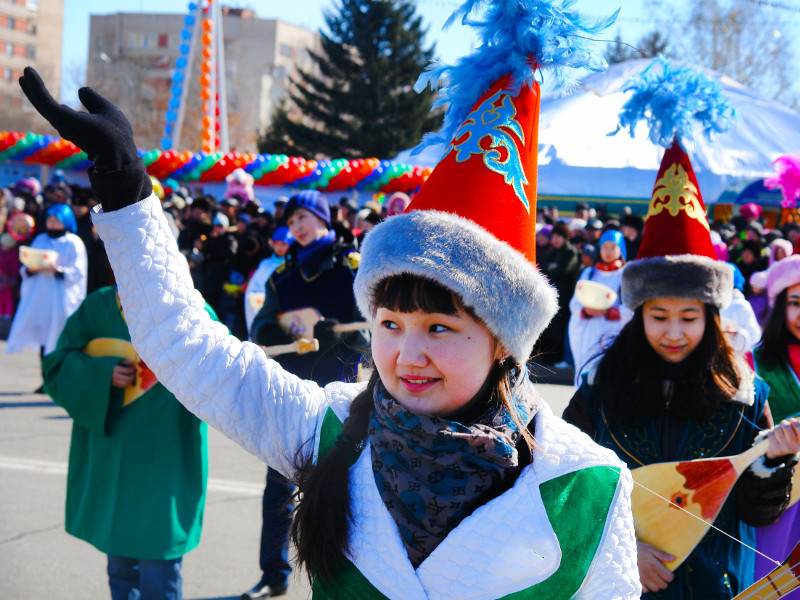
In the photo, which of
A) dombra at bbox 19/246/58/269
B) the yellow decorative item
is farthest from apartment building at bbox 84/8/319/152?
the yellow decorative item

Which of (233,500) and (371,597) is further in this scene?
(233,500)

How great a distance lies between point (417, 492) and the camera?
161 centimetres

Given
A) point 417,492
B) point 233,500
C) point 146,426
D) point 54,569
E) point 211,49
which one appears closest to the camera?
point 417,492

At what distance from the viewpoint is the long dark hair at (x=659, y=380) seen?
8.75 ft

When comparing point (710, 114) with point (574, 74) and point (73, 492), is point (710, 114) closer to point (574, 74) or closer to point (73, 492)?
point (574, 74)

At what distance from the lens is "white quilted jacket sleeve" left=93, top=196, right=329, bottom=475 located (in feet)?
5.17

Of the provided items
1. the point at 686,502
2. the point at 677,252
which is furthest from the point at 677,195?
the point at 686,502

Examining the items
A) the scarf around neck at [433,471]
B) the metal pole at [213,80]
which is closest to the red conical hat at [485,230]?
the scarf around neck at [433,471]

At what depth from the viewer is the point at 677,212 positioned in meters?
2.96

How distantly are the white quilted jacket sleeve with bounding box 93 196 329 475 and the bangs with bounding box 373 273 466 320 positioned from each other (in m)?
0.31

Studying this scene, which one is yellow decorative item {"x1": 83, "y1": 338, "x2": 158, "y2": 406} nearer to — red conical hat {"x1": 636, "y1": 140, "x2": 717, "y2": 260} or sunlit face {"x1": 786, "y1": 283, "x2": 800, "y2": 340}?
red conical hat {"x1": 636, "y1": 140, "x2": 717, "y2": 260}

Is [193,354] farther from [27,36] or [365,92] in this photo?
[27,36]

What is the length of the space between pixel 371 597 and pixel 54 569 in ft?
10.7

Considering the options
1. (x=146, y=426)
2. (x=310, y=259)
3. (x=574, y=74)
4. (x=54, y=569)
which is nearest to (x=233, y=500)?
(x=54, y=569)
